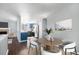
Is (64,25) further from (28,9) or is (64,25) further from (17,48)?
(17,48)

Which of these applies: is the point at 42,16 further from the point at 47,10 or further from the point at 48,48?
the point at 48,48

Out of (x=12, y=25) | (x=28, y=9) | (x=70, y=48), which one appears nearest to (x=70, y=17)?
(x=70, y=48)

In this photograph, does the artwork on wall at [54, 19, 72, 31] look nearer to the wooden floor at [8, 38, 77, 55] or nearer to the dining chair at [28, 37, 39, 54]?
the dining chair at [28, 37, 39, 54]

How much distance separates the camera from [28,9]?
1.65 meters

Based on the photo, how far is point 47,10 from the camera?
1.67m

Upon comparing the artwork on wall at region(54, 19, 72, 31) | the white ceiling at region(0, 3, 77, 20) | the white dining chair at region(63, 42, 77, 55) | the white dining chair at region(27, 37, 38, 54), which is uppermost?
the white ceiling at region(0, 3, 77, 20)

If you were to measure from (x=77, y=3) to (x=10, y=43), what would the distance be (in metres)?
1.34

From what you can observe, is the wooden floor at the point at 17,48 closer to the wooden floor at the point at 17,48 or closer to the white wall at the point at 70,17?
the wooden floor at the point at 17,48

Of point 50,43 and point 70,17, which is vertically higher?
point 70,17

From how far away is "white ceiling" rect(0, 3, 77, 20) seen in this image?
5.39ft

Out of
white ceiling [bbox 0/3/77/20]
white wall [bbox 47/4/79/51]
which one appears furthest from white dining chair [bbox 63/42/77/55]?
white ceiling [bbox 0/3/77/20]

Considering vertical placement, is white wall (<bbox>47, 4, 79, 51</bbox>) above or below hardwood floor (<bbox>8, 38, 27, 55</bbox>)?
above

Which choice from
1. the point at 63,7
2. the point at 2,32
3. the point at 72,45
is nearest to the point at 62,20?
the point at 63,7

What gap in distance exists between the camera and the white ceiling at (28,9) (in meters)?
1.64
